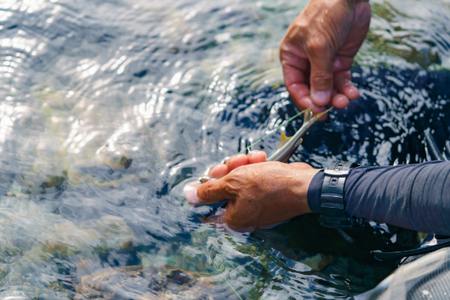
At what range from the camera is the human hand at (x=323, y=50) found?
2971 millimetres

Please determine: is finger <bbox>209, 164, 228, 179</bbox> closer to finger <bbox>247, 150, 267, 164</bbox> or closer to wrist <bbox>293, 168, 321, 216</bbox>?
finger <bbox>247, 150, 267, 164</bbox>

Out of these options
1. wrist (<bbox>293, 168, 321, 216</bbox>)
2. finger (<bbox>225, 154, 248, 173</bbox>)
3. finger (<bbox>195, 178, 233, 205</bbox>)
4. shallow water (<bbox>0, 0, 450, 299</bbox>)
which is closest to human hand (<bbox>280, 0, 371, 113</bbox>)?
shallow water (<bbox>0, 0, 450, 299</bbox>)

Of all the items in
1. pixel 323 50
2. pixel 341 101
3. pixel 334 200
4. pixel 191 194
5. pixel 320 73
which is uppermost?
pixel 323 50

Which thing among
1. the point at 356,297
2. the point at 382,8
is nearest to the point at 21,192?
the point at 356,297

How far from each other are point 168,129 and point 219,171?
29.6 inches

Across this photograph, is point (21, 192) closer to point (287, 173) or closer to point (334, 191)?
point (287, 173)

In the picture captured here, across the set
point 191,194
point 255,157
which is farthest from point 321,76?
point 191,194

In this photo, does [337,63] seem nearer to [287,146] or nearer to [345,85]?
[345,85]

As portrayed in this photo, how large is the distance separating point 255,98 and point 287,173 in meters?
1.29

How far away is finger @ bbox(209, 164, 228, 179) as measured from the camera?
9.21 ft

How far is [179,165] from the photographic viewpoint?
3008 mm

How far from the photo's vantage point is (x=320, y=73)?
2965 millimetres

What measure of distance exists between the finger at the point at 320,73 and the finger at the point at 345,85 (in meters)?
0.24

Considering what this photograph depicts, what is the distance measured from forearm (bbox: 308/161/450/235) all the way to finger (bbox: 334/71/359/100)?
1.18m
